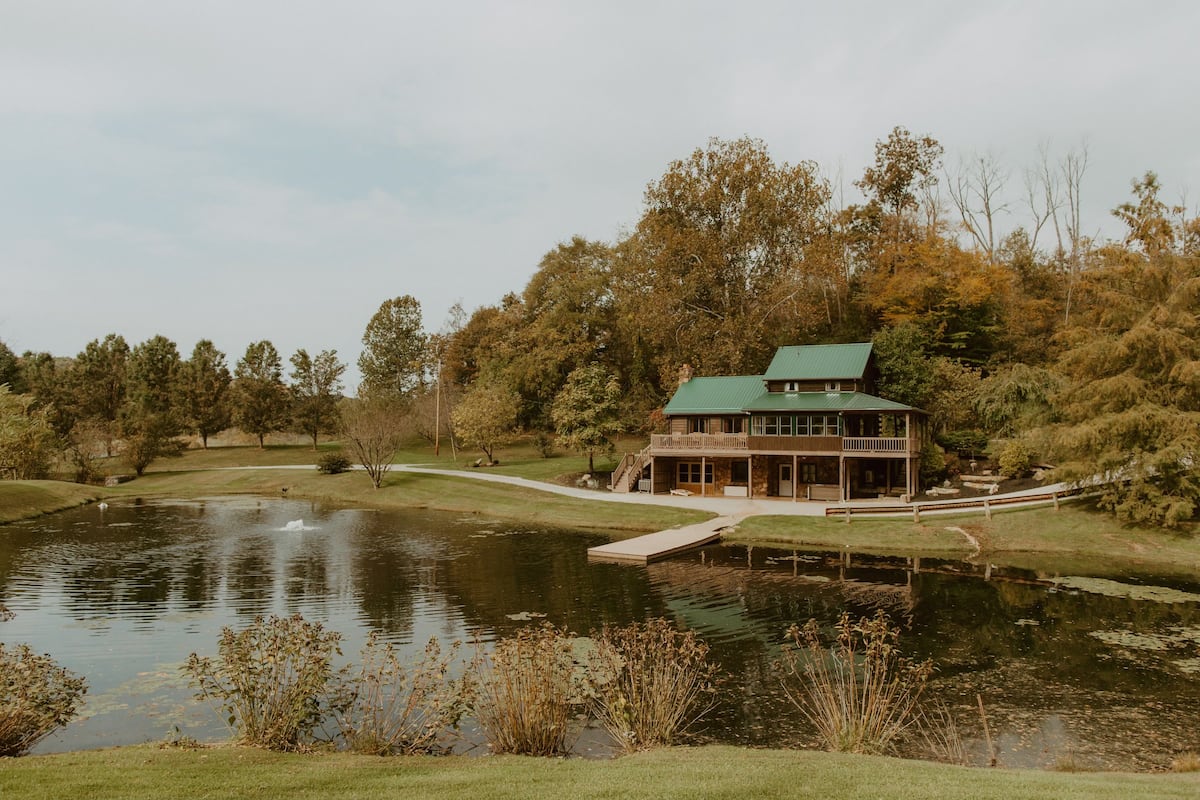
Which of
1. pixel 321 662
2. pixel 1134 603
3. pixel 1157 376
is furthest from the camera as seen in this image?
pixel 1157 376

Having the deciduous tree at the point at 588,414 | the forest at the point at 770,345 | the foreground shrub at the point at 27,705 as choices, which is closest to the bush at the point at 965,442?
the forest at the point at 770,345

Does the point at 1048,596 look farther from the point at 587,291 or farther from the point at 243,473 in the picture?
the point at 243,473

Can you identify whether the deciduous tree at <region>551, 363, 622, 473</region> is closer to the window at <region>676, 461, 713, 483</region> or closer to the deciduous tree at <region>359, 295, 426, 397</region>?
the window at <region>676, 461, 713, 483</region>

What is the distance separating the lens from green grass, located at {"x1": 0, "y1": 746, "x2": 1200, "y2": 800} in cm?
724

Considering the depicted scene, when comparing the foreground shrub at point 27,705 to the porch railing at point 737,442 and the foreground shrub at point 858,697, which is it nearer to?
the foreground shrub at point 858,697

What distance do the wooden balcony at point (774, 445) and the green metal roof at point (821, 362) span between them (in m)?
3.95

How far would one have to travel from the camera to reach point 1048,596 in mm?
A: 20688

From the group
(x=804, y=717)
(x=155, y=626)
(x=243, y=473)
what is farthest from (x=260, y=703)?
(x=243, y=473)

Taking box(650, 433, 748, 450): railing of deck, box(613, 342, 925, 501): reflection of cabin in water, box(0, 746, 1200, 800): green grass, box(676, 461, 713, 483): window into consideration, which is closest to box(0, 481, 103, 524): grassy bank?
box(613, 342, 925, 501): reflection of cabin in water

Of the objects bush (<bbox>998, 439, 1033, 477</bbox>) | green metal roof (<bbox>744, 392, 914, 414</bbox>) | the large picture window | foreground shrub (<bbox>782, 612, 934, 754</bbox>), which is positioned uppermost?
green metal roof (<bbox>744, 392, 914, 414</bbox>)

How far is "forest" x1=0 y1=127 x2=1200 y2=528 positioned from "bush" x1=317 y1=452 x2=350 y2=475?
9115mm

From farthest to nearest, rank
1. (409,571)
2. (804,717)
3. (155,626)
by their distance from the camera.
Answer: (409,571) → (155,626) → (804,717)

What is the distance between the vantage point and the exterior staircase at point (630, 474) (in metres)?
42.2

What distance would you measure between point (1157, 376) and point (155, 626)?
3539 centimetres
